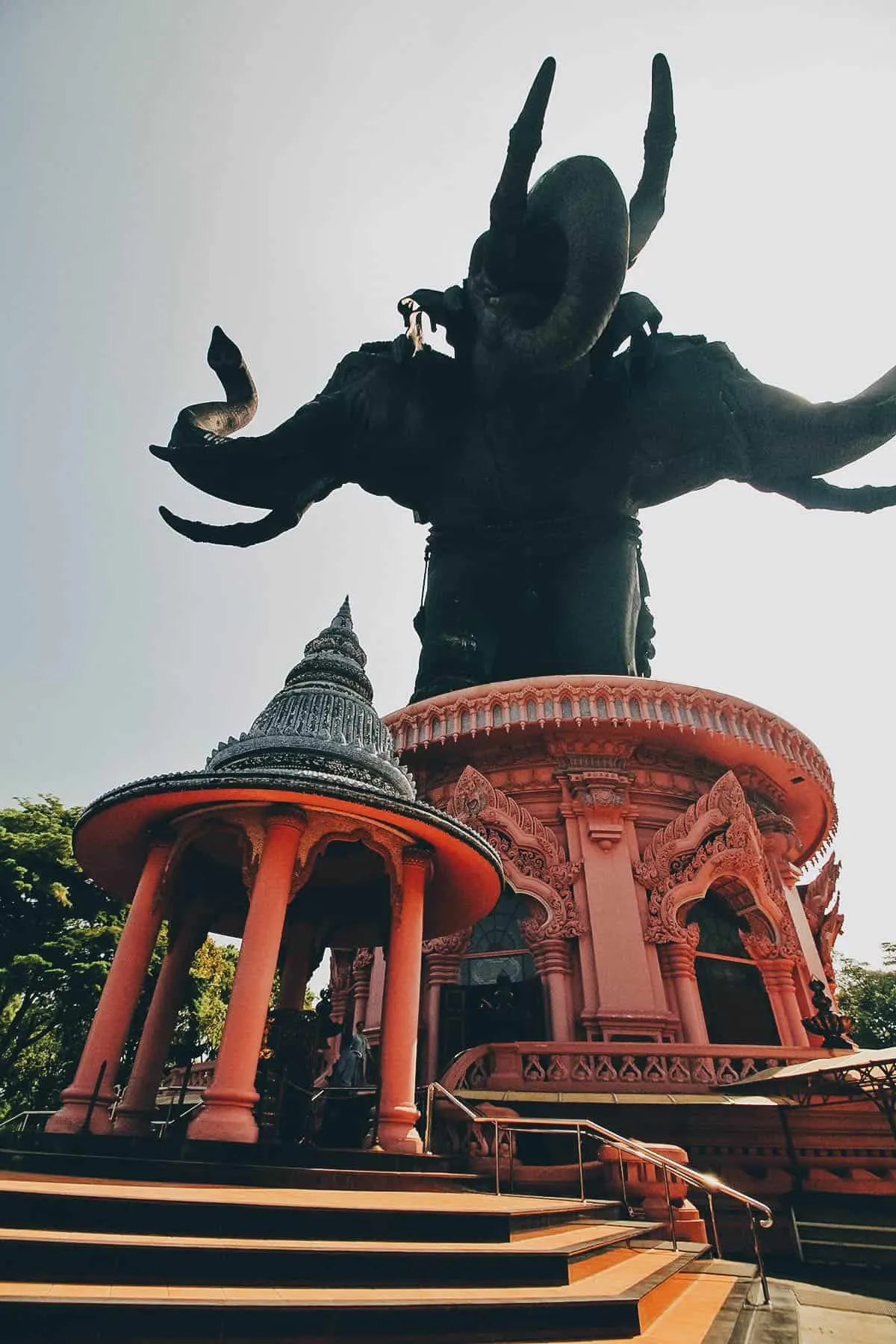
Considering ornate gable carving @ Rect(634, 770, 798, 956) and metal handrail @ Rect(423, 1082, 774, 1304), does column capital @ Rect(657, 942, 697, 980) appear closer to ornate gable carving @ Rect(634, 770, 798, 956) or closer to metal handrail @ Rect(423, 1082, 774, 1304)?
ornate gable carving @ Rect(634, 770, 798, 956)

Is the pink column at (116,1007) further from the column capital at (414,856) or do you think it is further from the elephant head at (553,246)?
the elephant head at (553,246)

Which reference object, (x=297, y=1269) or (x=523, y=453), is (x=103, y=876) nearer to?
(x=297, y=1269)

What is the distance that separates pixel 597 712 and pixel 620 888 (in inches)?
115

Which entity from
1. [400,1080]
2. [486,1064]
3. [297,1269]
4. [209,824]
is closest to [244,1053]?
[400,1080]

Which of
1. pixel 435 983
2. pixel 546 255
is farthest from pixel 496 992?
pixel 546 255

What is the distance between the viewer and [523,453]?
49.1ft

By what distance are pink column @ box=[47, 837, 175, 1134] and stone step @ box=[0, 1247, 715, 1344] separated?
3232 millimetres

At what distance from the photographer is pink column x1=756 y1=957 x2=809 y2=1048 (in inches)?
441

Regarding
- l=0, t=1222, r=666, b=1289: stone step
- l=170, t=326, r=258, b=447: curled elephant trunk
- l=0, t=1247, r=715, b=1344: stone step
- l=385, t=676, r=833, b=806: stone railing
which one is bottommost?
l=0, t=1247, r=715, b=1344: stone step

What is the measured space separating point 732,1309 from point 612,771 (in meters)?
8.73

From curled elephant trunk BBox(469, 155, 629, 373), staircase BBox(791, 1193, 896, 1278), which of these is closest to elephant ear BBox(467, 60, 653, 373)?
curled elephant trunk BBox(469, 155, 629, 373)

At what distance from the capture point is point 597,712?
12.6 meters

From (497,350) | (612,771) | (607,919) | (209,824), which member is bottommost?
(209,824)

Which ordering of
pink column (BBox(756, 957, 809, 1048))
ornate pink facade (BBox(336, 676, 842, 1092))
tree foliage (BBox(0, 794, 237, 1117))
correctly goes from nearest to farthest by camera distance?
ornate pink facade (BBox(336, 676, 842, 1092))
pink column (BBox(756, 957, 809, 1048))
tree foliage (BBox(0, 794, 237, 1117))
